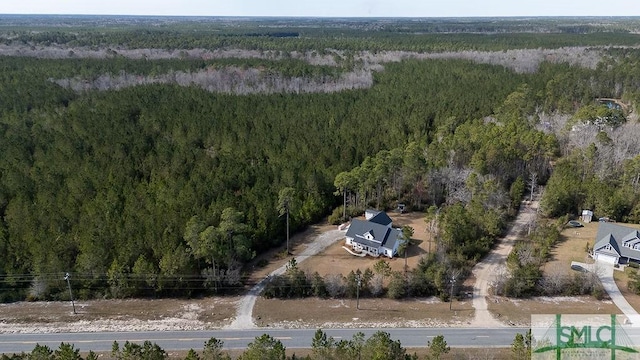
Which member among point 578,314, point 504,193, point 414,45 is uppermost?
point 414,45

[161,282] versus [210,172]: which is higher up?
[210,172]

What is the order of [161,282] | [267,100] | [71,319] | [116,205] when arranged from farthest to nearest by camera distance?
1. [267,100]
2. [116,205]
3. [161,282]
4. [71,319]

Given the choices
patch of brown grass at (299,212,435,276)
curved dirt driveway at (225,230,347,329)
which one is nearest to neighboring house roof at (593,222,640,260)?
patch of brown grass at (299,212,435,276)

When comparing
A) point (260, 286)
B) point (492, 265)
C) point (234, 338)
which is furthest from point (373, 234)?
point (234, 338)

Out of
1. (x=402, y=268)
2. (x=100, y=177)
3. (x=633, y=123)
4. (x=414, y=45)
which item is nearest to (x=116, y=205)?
(x=100, y=177)

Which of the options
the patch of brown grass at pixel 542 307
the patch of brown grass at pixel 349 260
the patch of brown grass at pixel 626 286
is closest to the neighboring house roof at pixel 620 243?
the patch of brown grass at pixel 626 286

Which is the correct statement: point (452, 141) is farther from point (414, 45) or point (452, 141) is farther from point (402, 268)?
point (414, 45)

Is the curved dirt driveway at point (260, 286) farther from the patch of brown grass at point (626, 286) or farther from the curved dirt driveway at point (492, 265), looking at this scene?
the patch of brown grass at point (626, 286)
